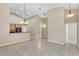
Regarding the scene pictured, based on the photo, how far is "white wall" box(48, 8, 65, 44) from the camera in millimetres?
7963

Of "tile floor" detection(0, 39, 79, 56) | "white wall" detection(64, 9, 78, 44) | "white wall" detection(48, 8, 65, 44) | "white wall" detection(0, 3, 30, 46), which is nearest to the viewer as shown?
"tile floor" detection(0, 39, 79, 56)

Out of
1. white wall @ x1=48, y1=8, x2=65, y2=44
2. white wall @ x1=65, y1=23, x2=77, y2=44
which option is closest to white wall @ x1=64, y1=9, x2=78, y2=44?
white wall @ x1=65, y1=23, x2=77, y2=44

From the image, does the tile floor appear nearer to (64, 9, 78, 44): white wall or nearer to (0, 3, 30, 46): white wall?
(0, 3, 30, 46): white wall

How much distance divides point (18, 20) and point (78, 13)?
5549 millimetres

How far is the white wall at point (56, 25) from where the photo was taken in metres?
7.96

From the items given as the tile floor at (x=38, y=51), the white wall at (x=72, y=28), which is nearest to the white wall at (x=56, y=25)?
the white wall at (x=72, y=28)

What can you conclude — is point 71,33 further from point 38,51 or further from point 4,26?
point 4,26

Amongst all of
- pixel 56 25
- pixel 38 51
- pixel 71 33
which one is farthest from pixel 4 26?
pixel 71 33

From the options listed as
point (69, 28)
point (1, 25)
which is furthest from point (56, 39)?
point (1, 25)

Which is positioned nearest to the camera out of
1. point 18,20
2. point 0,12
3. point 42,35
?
point 0,12

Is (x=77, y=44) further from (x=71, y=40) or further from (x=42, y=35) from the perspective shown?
(x=42, y=35)

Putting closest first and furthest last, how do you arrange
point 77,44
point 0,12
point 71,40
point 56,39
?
point 0,12 → point 77,44 → point 71,40 → point 56,39

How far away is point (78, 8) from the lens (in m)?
6.77

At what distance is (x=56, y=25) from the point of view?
8.49 meters
